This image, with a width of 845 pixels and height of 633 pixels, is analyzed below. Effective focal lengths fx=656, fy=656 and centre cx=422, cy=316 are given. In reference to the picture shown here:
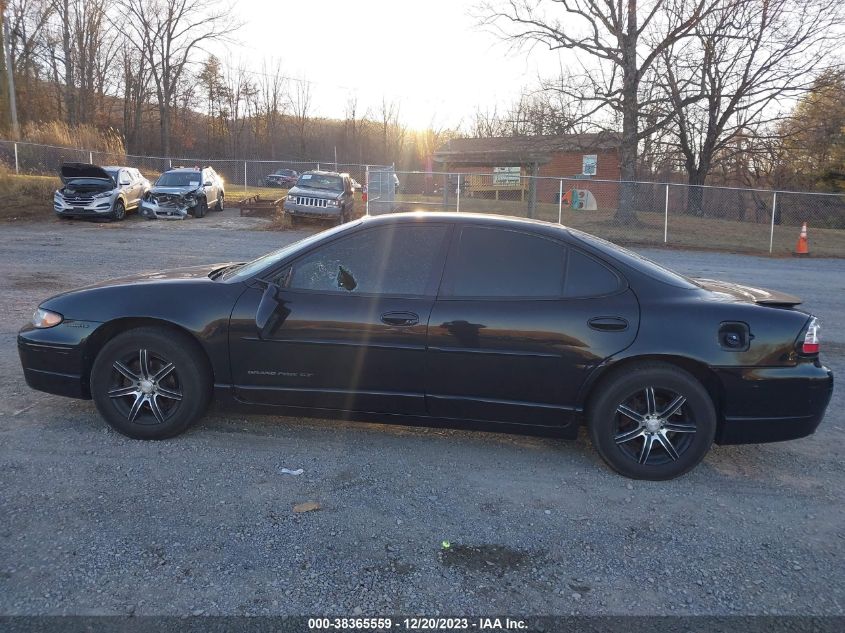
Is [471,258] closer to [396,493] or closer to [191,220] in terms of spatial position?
[396,493]

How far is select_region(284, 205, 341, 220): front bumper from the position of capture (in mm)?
20078

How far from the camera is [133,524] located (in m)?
3.28

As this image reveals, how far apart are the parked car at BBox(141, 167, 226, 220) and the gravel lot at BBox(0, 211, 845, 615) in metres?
17.2

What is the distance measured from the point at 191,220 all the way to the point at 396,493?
19.9m

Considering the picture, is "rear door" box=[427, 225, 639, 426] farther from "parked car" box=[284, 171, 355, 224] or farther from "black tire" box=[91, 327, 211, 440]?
"parked car" box=[284, 171, 355, 224]

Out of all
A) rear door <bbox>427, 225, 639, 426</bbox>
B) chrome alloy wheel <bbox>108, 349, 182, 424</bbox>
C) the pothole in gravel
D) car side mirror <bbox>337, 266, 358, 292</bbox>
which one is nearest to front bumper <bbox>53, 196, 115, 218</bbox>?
chrome alloy wheel <bbox>108, 349, 182, 424</bbox>

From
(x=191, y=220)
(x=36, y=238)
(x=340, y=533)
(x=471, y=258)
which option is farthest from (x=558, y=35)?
(x=340, y=533)

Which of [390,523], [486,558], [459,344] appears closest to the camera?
[486,558]

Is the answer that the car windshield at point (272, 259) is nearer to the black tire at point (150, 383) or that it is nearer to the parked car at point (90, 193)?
the black tire at point (150, 383)

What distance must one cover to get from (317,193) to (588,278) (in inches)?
672

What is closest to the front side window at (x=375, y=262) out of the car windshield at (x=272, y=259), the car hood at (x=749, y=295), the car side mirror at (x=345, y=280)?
the car side mirror at (x=345, y=280)

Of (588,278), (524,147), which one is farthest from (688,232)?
(588,278)

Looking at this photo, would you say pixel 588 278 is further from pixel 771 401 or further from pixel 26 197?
pixel 26 197

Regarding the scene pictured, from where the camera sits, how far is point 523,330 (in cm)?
395
